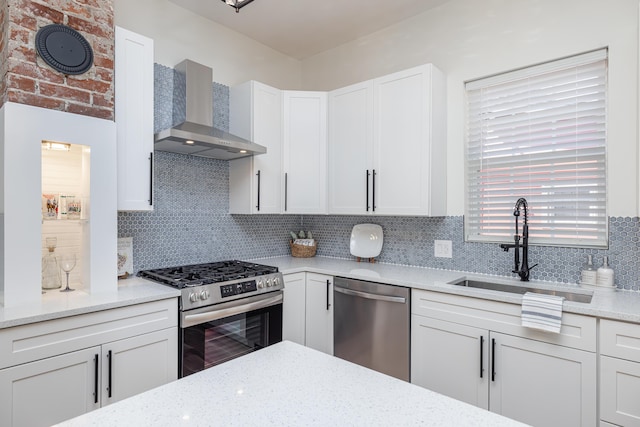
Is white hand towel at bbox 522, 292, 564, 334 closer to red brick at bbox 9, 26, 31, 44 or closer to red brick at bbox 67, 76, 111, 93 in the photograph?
red brick at bbox 67, 76, 111, 93

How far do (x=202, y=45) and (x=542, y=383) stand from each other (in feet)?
11.1

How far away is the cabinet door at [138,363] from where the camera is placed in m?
1.83

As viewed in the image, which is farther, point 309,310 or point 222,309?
point 309,310

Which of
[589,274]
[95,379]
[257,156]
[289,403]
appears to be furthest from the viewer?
[257,156]

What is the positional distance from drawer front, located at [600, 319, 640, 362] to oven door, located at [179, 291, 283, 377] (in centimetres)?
193

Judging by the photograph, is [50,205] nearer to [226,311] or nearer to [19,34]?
[19,34]

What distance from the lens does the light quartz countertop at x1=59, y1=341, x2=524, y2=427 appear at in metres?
0.83

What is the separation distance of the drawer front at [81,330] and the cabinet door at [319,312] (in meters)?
Result: 1.14

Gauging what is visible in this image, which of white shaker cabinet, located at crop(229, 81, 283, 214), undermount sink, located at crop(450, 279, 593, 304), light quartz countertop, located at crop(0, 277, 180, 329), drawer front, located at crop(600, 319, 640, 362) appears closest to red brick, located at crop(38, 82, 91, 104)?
light quartz countertop, located at crop(0, 277, 180, 329)

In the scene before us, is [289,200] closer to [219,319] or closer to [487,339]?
[219,319]

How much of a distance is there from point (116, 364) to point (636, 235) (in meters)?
2.98

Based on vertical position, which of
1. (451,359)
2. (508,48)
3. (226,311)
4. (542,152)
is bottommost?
(451,359)

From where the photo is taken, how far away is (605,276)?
2117 mm

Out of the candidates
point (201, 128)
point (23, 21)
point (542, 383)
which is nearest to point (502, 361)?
point (542, 383)
